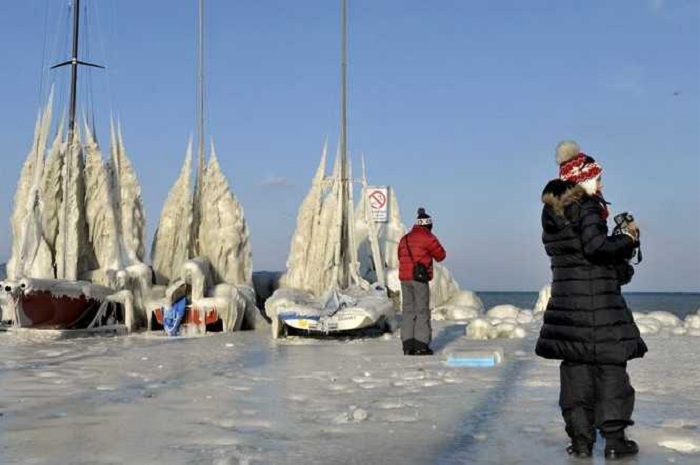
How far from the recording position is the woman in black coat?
376cm

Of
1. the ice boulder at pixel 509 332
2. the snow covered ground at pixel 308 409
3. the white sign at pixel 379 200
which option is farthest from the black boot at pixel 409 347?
the white sign at pixel 379 200

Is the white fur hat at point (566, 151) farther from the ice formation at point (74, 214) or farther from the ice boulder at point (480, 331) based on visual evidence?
the ice formation at point (74, 214)

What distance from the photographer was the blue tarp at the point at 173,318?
1358 cm

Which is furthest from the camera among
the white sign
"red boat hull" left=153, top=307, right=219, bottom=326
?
A: the white sign

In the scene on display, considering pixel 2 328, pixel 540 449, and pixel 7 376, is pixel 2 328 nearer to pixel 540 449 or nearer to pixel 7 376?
pixel 7 376

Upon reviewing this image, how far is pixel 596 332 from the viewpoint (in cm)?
378

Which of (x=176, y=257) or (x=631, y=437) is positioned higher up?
(x=176, y=257)

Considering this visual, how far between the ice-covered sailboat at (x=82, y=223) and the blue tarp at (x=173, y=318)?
817 mm

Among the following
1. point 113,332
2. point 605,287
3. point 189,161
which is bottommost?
point 113,332

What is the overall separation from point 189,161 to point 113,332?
214 inches

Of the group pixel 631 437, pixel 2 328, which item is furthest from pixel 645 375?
pixel 2 328

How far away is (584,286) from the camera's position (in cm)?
384

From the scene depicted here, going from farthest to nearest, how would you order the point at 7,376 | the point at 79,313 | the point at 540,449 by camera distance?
the point at 79,313, the point at 7,376, the point at 540,449

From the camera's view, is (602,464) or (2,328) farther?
(2,328)
